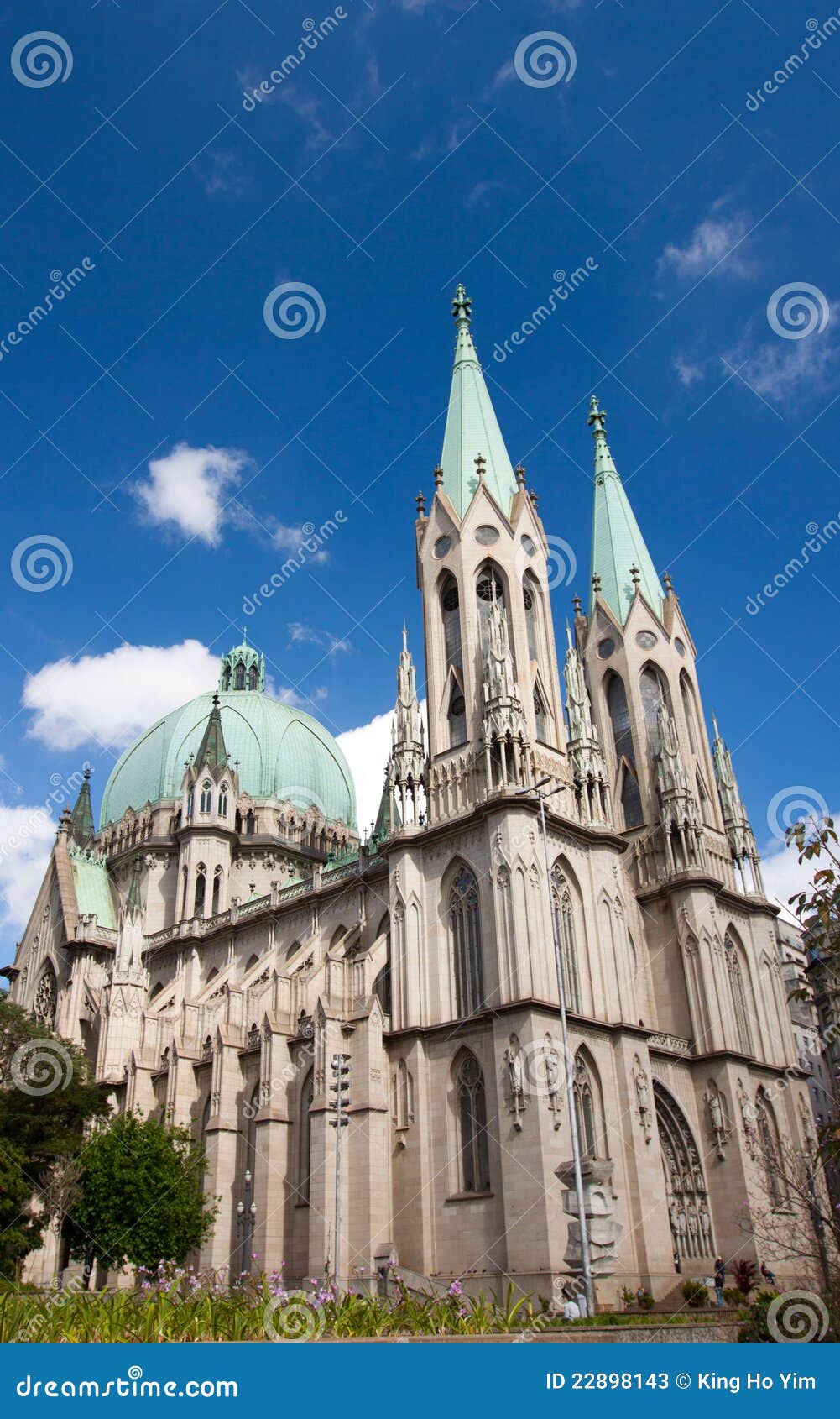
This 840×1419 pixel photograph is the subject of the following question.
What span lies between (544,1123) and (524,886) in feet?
24.8

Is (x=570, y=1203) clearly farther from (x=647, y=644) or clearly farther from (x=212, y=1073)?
(x=647, y=644)

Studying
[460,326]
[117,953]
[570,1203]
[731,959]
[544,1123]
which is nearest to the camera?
[570,1203]

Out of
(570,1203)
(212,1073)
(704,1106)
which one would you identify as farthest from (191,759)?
(570,1203)

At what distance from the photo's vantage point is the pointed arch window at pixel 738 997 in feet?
150

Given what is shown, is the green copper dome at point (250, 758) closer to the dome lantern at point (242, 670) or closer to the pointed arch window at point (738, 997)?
the dome lantern at point (242, 670)

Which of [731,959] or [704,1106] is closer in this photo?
[704,1106]

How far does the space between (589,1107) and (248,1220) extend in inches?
461

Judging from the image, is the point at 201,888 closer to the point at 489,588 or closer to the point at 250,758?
the point at 250,758

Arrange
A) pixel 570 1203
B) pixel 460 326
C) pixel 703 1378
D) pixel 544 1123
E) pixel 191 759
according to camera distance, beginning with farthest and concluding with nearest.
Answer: pixel 191 759
pixel 460 326
pixel 544 1123
pixel 570 1203
pixel 703 1378

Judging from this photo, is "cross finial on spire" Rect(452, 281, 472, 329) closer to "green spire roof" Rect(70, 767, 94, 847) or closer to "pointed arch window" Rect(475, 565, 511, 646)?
"pointed arch window" Rect(475, 565, 511, 646)

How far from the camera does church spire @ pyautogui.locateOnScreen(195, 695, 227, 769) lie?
62.8 m

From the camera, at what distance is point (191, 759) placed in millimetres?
67812
